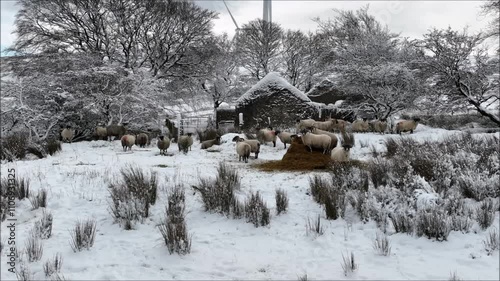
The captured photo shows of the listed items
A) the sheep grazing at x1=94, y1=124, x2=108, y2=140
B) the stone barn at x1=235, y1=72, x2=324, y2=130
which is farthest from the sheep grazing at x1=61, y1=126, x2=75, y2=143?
the stone barn at x1=235, y1=72, x2=324, y2=130

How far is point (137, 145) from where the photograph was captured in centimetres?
1516

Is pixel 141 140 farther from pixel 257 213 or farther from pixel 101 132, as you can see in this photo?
pixel 257 213

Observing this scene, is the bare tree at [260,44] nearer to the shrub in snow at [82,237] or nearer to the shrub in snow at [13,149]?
the shrub in snow at [13,149]

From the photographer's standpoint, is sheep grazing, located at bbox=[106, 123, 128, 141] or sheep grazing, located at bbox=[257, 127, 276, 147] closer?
sheep grazing, located at bbox=[257, 127, 276, 147]

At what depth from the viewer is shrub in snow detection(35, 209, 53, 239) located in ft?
16.3

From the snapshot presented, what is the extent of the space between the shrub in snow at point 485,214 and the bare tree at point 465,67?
12294 millimetres

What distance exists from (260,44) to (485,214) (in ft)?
104

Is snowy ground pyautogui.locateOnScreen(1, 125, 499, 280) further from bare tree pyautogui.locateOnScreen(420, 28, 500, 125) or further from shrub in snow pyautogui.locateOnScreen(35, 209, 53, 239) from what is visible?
bare tree pyautogui.locateOnScreen(420, 28, 500, 125)

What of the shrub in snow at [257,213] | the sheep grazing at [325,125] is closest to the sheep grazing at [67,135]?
the sheep grazing at [325,125]

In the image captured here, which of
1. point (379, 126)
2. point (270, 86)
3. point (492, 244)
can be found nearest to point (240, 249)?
point (492, 244)

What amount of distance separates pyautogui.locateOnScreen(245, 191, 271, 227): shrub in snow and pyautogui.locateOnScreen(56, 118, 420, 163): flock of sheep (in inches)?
163

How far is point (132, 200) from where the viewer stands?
5898 mm

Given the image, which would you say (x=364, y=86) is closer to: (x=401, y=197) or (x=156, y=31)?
(x=156, y=31)

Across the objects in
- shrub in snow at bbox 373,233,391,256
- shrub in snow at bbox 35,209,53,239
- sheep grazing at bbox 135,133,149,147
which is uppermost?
sheep grazing at bbox 135,133,149,147
